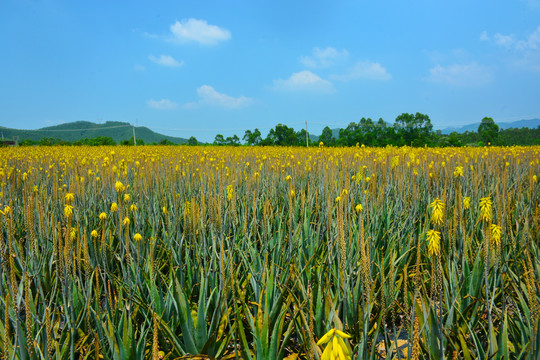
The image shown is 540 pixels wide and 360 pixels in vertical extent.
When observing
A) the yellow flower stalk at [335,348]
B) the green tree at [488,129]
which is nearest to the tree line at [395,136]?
the green tree at [488,129]

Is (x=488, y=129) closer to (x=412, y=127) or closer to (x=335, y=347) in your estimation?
(x=412, y=127)

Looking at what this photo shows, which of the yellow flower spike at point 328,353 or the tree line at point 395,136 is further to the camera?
the tree line at point 395,136

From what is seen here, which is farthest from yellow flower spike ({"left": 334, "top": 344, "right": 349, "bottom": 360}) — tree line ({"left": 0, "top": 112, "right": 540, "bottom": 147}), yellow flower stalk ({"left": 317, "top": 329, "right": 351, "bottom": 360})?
tree line ({"left": 0, "top": 112, "right": 540, "bottom": 147})

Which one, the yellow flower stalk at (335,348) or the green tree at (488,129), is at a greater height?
the green tree at (488,129)

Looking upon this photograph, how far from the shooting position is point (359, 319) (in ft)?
5.96

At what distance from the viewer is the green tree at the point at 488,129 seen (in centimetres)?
3494

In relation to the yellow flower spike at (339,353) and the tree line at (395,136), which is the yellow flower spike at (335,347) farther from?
the tree line at (395,136)

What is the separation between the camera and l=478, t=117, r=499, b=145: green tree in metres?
34.9

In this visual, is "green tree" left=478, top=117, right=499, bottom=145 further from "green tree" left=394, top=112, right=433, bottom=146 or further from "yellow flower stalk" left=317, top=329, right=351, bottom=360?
"yellow flower stalk" left=317, top=329, right=351, bottom=360

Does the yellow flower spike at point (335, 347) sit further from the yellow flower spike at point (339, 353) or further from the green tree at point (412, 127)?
the green tree at point (412, 127)

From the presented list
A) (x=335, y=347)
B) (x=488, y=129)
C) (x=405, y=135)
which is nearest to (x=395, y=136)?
(x=405, y=135)

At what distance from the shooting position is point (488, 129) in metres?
37.8

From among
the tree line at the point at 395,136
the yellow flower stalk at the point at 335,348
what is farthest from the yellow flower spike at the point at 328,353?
the tree line at the point at 395,136

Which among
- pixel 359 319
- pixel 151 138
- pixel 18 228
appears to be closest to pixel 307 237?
pixel 359 319
